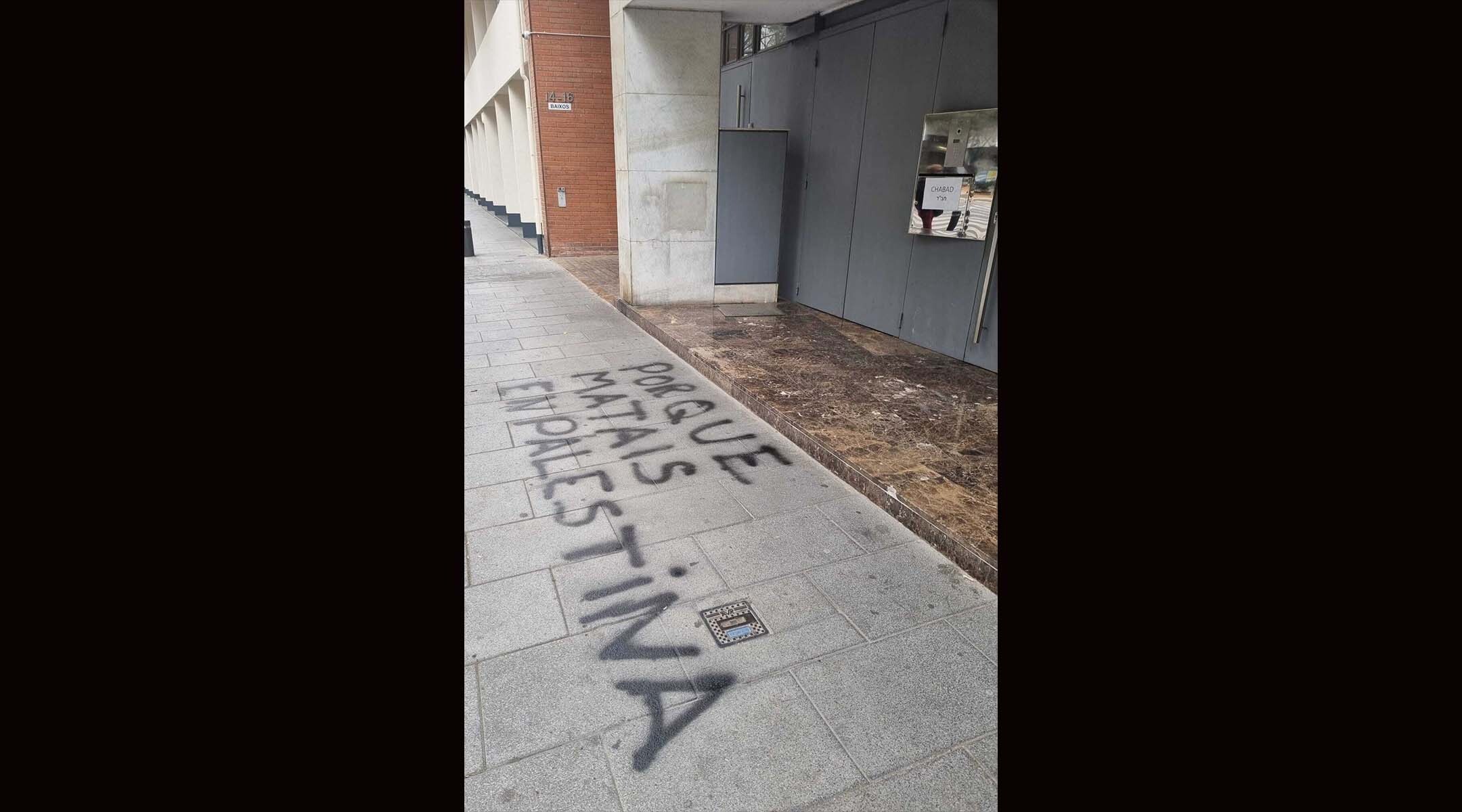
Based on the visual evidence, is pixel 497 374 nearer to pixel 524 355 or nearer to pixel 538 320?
pixel 524 355

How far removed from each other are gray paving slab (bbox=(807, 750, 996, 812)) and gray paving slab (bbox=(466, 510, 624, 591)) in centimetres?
177

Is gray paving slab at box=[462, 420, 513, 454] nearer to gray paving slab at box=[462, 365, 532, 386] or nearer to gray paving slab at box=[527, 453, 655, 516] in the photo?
gray paving slab at box=[527, 453, 655, 516]

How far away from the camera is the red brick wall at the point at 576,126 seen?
13234 mm

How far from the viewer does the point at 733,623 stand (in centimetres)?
300

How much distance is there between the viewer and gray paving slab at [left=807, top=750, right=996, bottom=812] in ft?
7.02

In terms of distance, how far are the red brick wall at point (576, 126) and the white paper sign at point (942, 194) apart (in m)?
8.05

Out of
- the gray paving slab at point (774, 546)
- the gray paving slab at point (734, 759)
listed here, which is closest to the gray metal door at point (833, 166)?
the gray paving slab at point (774, 546)

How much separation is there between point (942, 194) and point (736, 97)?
5.35m

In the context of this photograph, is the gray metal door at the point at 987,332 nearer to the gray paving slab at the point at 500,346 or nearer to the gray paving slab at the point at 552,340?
the gray paving slab at the point at 552,340

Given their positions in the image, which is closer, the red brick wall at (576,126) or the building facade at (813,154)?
the building facade at (813,154)

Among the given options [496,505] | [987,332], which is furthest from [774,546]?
[987,332]
